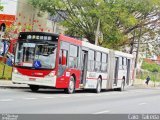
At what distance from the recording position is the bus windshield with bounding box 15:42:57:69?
26531 millimetres

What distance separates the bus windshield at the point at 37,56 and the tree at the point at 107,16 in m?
21.3

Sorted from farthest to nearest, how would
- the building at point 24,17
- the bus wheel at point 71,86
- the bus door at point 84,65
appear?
the building at point 24,17
the bus door at point 84,65
the bus wheel at point 71,86

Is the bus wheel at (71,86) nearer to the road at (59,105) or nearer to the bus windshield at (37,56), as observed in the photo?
the bus windshield at (37,56)

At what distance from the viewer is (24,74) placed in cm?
2684

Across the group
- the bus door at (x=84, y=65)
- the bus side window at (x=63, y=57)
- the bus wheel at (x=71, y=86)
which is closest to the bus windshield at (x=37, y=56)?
the bus side window at (x=63, y=57)

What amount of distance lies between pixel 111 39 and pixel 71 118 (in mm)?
34712

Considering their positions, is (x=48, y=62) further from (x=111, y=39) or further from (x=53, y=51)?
(x=111, y=39)

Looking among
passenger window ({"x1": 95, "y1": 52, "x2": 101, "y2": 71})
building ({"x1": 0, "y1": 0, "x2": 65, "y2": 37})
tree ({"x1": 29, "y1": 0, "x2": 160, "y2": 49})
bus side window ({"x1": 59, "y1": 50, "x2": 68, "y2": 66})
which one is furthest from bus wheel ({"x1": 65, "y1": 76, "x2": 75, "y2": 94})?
tree ({"x1": 29, "y1": 0, "x2": 160, "y2": 49})

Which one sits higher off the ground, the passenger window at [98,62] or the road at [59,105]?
the passenger window at [98,62]

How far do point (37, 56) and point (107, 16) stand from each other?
72.1ft

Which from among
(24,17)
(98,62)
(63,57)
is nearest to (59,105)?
(63,57)

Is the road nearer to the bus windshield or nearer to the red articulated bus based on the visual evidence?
the red articulated bus

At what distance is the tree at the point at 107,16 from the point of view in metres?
48.3

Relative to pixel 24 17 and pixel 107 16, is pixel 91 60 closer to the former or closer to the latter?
pixel 107 16
